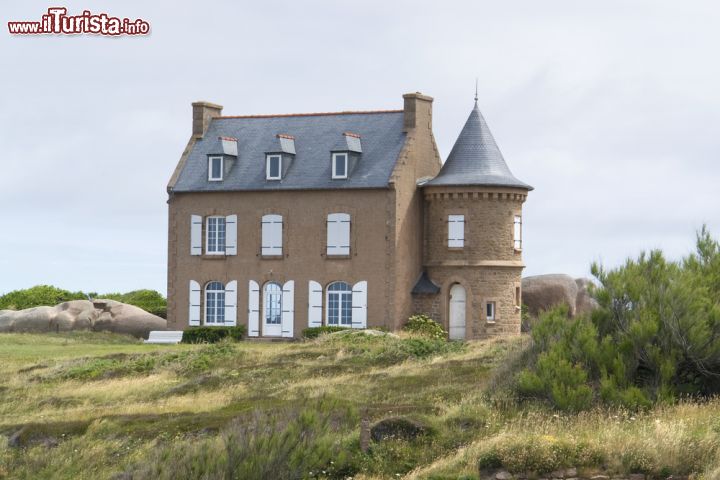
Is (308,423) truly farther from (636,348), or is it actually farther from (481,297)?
(481,297)

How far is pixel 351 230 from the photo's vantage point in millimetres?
42156

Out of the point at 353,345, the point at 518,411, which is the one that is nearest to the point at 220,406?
the point at 518,411

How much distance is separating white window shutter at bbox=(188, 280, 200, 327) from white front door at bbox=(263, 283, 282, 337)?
2.86 metres

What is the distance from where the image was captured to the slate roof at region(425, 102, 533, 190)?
42375 millimetres

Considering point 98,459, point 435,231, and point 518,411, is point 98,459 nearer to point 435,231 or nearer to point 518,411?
point 518,411

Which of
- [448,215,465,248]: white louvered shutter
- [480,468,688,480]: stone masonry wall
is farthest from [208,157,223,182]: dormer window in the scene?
[480,468,688,480]: stone masonry wall

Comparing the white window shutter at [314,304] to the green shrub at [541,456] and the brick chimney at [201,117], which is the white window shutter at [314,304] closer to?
the brick chimney at [201,117]

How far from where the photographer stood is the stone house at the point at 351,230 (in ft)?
138

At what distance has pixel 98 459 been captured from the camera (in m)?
19.6

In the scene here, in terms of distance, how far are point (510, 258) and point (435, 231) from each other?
3.05 metres

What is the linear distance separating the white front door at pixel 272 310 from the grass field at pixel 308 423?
1096 cm

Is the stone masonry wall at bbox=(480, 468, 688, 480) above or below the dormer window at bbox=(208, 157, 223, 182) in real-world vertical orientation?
below

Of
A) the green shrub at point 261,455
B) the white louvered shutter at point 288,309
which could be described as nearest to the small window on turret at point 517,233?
the white louvered shutter at point 288,309

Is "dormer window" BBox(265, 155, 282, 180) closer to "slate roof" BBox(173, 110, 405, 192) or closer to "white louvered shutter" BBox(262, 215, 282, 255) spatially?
"slate roof" BBox(173, 110, 405, 192)
